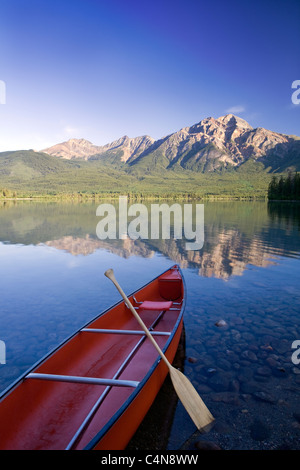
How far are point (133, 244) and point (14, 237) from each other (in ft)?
45.5

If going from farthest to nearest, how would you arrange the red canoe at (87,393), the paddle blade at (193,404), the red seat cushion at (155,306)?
1. the red seat cushion at (155,306)
2. the paddle blade at (193,404)
3. the red canoe at (87,393)

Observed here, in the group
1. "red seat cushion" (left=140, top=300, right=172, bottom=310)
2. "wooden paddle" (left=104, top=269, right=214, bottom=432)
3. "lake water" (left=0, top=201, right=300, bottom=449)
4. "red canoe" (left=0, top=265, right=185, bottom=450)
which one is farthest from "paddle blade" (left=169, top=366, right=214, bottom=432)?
"red seat cushion" (left=140, top=300, right=172, bottom=310)

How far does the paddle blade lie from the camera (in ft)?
16.9

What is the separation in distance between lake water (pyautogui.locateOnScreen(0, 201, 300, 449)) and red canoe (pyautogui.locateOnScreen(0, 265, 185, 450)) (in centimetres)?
91

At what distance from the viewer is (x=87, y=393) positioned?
213 inches

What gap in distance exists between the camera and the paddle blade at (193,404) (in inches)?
203

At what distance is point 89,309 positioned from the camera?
36.9 ft

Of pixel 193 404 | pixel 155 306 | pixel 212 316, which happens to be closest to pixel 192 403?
pixel 193 404

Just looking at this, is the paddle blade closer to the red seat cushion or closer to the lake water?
the lake water

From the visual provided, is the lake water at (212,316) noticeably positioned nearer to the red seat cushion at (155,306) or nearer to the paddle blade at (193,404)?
the paddle blade at (193,404)

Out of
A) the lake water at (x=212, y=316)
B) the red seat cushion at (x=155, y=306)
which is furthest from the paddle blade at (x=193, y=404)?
the red seat cushion at (x=155, y=306)

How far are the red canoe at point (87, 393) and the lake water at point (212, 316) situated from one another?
3.00 ft

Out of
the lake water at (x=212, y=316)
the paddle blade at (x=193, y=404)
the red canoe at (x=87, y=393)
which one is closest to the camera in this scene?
the red canoe at (x=87, y=393)

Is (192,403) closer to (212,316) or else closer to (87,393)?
(87,393)
